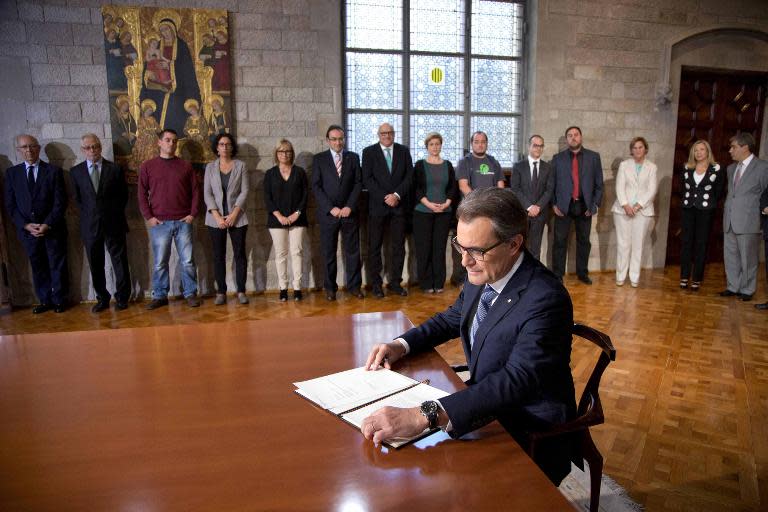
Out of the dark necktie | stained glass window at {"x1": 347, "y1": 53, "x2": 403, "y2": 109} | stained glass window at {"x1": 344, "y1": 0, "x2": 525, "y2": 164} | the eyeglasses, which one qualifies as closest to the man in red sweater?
stained glass window at {"x1": 344, "y1": 0, "x2": 525, "y2": 164}

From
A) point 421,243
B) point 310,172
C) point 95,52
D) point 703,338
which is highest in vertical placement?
point 95,52

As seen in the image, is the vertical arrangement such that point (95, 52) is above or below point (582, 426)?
above

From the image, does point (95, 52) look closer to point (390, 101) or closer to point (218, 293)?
point (218, 293)

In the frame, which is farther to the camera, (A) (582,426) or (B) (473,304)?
(B) (473,304)

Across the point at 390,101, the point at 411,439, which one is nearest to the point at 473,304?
the point at 411,439

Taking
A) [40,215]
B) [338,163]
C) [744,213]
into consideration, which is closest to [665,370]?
[744,213]

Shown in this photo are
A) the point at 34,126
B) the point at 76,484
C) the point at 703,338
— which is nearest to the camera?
the point at 76,484

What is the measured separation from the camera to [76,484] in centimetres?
101

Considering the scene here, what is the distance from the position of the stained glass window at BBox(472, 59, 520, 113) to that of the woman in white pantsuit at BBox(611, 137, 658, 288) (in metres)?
1.56

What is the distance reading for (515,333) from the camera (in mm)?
1473

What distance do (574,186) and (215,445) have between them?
5.98 meters

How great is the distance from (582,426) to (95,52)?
592 centimetres

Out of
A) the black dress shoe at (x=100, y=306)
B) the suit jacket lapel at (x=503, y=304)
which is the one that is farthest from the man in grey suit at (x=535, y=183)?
the suit jacket lapel at (x=503, y=304)

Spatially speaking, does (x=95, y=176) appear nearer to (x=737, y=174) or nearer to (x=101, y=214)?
(x=101, y=214)
